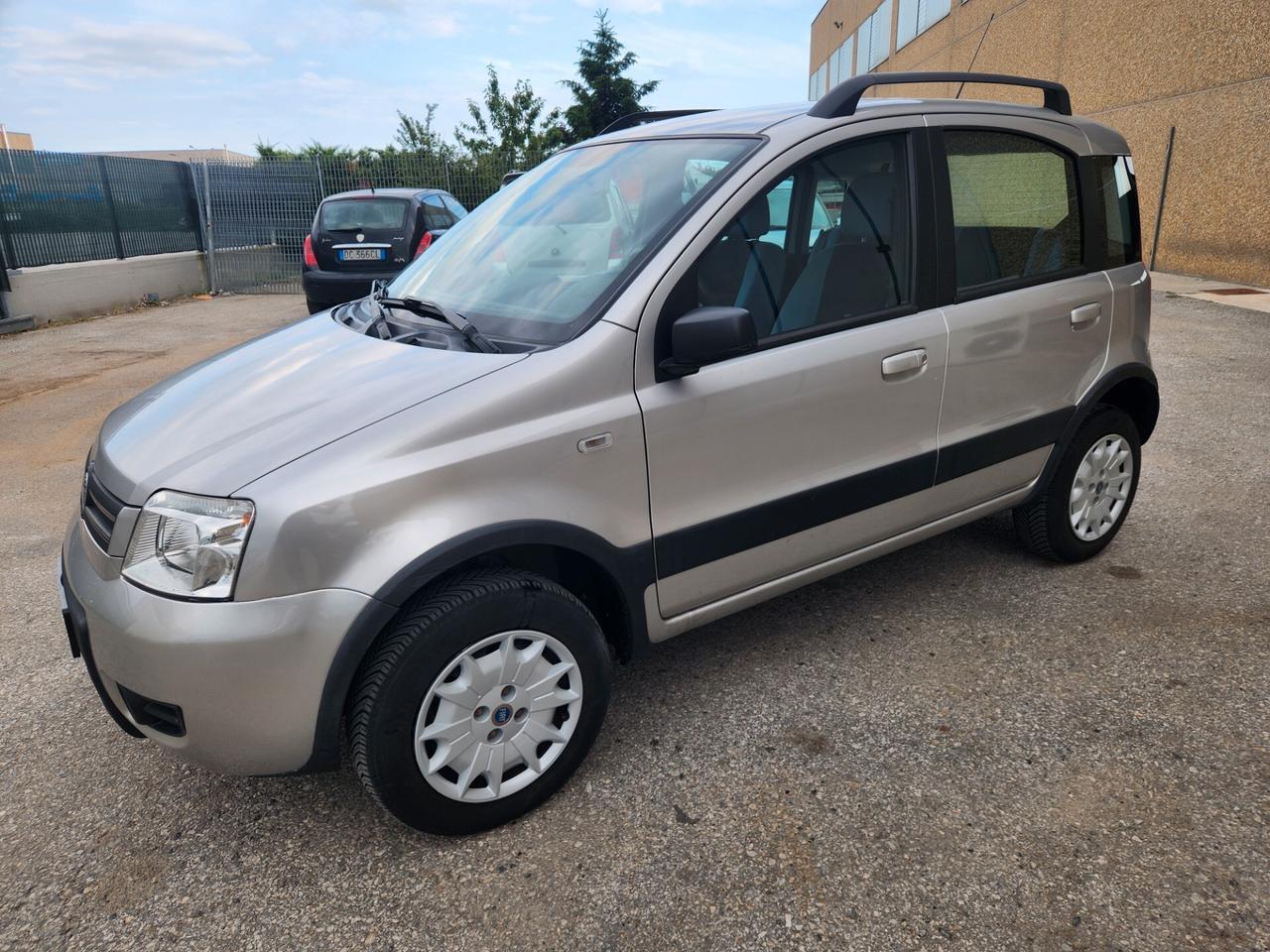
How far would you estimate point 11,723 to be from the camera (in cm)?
280

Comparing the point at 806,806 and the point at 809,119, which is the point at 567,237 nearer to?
the point at 809,119

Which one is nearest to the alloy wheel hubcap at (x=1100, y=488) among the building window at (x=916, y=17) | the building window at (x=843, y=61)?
the building window at (x=916, y=17)

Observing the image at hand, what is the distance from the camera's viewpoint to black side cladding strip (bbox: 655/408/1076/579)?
8.13 ft

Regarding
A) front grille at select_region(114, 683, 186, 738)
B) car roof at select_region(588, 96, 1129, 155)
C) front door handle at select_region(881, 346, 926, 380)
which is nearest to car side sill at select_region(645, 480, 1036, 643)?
front door handle at select_region(881, 346, 926, 380)

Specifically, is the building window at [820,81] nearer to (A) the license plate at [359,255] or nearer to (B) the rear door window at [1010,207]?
(A) the license plate at [359,255]

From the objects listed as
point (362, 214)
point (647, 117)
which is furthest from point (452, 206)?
point (647, 117)

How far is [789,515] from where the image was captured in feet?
8.70

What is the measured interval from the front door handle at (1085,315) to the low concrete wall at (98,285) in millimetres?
11782

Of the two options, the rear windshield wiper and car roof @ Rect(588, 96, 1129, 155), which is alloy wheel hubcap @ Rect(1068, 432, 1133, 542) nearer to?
car roof @ Rect(588, 96, 1129, 155)

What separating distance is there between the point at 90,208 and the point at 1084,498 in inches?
525

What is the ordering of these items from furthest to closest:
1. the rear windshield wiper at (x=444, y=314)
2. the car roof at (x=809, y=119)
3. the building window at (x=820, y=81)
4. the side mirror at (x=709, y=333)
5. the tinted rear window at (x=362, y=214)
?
the building window at (x=820, y=81)
the tinted rear window at (x=362, y=214)
the car roof at (x=809, y=119)
the rear windshield wiper at (x=444, y=314)
the side mirror at (x=709, y=333)

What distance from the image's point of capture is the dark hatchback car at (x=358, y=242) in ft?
34.0

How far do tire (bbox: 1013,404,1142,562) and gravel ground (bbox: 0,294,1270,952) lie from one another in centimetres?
14

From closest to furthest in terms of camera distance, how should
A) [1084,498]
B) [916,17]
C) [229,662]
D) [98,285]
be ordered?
[229,662], [1084,498], [98,285], [916,17]
